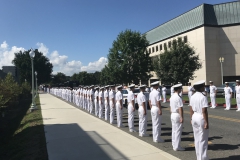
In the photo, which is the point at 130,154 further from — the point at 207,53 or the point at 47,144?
the point at 207,53

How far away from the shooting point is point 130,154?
6.28 meters

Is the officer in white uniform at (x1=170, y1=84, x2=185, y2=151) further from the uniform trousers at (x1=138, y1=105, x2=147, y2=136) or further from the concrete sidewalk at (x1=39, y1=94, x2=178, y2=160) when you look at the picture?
the uniform trousers at (x1=138, y1=105, x2=147, y2=136)

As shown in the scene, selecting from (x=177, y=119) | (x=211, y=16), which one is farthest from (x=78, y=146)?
(x=211, y=16)

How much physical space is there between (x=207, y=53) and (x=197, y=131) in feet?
146

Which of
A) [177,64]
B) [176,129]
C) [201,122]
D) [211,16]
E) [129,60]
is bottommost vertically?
[176,129]

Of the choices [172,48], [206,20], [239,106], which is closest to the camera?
[239,106]

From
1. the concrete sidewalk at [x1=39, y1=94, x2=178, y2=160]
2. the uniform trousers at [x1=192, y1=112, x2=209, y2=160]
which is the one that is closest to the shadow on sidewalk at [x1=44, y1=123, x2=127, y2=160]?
the concrete sidewalk at [x1=39, y1=94, x2=178, y2=160]

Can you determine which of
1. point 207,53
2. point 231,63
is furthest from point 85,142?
point 231,63

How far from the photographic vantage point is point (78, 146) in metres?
7.37

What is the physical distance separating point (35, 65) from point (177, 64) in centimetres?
5584

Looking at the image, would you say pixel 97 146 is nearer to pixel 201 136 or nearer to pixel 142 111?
pixel 142 111

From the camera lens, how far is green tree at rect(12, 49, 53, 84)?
229ft

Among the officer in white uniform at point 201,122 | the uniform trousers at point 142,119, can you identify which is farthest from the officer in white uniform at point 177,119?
the uniform trousers at point 142,119

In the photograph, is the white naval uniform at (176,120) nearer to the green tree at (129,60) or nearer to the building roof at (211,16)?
the green tree at (129,60)
